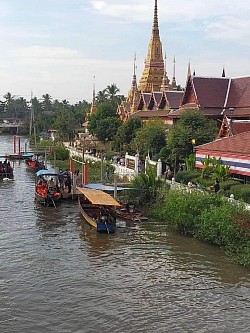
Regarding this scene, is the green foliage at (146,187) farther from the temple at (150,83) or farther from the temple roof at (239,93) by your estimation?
the temple at (150,83)

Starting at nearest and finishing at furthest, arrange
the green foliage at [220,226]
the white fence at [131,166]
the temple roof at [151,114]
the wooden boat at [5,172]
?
1. the green foliage at [220,226]
2. the white fence at [131,166]
3. the wooden boat at [5,172]
4. the temple roof at [151,114]

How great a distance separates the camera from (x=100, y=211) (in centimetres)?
2441

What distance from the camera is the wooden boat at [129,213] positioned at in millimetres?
24422

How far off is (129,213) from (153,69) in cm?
3933

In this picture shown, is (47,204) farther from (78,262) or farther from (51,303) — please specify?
(51,303)

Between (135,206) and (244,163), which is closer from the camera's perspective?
(244,163)

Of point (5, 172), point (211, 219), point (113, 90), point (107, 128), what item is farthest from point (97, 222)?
point (113, 90)

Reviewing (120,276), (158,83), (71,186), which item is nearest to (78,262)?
(120,276)

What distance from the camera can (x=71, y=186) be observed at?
3125 cm

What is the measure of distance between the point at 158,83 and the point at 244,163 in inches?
1497

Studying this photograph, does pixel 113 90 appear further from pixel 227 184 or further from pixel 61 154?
pixel 227 184

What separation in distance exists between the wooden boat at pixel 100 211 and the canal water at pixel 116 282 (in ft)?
1.42

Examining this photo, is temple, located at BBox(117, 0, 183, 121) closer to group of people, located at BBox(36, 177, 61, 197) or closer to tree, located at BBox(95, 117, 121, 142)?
tree, located at BBox(95, 117, 121, 142)

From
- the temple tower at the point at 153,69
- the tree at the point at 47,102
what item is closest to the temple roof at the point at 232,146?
the temple tower at the point at 153,69
